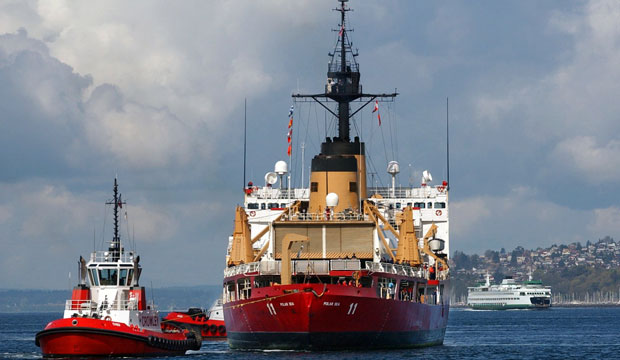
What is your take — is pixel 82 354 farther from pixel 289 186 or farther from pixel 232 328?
pixel 289 186

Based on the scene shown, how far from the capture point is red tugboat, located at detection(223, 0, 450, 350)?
217 feet

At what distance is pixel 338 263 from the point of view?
225 ft

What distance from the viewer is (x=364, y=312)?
66812 millimetres

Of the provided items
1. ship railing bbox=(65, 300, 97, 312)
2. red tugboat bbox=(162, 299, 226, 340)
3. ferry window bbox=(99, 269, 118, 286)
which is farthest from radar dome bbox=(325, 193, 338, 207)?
red tugboat bbox=(162, 299, 226, 340)

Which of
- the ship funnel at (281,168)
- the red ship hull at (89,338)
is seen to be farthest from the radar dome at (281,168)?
the red ship hull at (89,338)

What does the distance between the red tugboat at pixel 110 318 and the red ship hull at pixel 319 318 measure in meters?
5.32

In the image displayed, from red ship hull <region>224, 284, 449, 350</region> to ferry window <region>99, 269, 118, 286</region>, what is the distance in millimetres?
8764

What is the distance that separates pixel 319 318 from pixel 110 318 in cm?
1147

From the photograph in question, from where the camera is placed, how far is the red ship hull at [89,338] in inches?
2315

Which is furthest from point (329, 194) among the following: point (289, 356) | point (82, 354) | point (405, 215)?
point (82, 354)

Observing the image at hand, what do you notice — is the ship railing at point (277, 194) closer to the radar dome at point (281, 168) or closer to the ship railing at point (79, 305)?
the radar dome at point (281, 168)

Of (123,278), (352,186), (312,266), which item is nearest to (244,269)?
(312,266)

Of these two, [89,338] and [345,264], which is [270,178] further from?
[89,338]

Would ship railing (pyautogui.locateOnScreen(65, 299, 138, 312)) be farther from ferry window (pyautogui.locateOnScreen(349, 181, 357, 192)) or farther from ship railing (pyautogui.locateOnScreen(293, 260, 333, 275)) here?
ferry window (pyautogui.locateOnScreen(349, 181, 357, 192))
